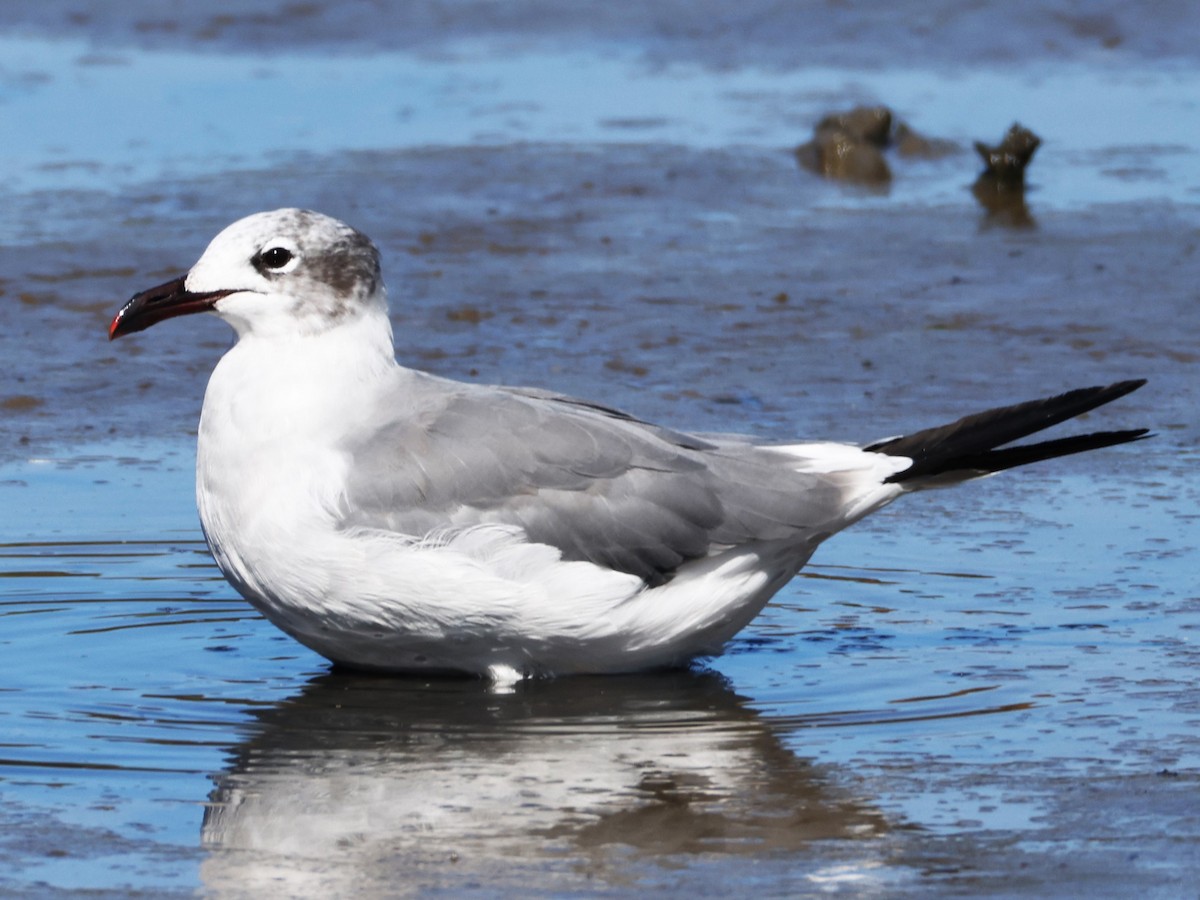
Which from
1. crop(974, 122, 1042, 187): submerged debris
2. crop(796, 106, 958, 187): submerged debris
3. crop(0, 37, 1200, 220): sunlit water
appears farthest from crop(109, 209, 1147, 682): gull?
crop(796, 106, 958, 187): submerged debris

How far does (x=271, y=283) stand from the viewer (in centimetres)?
623

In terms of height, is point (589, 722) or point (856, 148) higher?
point (856, 148)

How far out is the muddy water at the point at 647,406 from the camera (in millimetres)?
4965

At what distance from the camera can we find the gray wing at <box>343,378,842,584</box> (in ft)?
19.7

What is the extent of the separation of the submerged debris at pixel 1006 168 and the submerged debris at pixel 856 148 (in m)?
0.58

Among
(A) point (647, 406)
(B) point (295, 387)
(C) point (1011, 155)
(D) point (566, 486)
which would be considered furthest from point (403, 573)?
(C) point (1011, 155)

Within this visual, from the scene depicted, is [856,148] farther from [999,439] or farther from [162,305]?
[162,305]

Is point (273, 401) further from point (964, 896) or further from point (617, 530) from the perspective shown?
point (964, 896)

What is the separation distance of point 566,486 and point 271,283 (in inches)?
38.6

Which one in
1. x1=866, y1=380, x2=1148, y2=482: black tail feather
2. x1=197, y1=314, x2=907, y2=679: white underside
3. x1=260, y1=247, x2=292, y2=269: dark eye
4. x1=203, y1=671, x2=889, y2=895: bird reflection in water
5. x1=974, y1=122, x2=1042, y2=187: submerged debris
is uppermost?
x1=974, y1=122, x2=1042, y2=187: submerged debris

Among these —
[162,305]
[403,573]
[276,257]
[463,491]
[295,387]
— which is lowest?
[403,573]

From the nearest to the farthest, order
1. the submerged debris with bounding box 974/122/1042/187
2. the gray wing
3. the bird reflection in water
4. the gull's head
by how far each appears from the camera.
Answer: the bird reflection in water → the gray wing → the gull's head → the submerged debris with bounding box 974/122/1042/187

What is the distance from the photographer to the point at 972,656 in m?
6.29

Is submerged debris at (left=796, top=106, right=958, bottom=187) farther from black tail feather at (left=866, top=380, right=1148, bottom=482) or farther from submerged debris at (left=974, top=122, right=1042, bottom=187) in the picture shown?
black tail feather at (left=866, top=380, right=1148, bottom=482)
